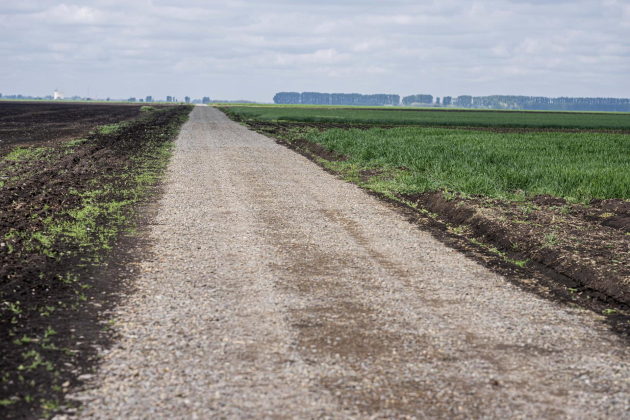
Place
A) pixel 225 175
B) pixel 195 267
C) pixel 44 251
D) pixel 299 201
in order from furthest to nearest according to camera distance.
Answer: pixel 225 175 → pixel 299 201 → pixel 44 251 → pixel 195 267

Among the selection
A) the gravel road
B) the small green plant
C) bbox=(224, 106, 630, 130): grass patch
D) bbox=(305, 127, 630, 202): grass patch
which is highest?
bbox=(224, 106, 630, 130): grass patch

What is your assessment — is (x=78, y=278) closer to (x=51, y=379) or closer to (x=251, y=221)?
(x=51, y=379)

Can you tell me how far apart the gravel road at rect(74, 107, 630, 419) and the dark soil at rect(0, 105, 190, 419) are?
0.35 m

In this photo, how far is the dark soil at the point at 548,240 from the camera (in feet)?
26.4

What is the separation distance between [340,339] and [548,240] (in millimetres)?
5682

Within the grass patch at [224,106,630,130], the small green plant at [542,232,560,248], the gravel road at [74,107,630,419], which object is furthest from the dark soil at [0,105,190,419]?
the grass patch at [224,106,630,130]

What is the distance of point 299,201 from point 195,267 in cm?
605

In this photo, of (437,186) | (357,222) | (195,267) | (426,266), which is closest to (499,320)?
(426,266)

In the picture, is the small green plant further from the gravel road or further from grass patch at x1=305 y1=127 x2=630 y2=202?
grass patch at x1=305 y1=127 x2=630 y2=202

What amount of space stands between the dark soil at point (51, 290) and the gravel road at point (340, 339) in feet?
1.14

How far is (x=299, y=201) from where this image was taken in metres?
14.3

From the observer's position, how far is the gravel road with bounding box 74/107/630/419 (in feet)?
15.8

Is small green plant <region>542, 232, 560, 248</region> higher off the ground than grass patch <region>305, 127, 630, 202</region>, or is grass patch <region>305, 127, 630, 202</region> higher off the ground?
grass patch <region>305, 127, 630, 202</region>

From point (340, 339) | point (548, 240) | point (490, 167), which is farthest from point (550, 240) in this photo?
point (490, 167)
